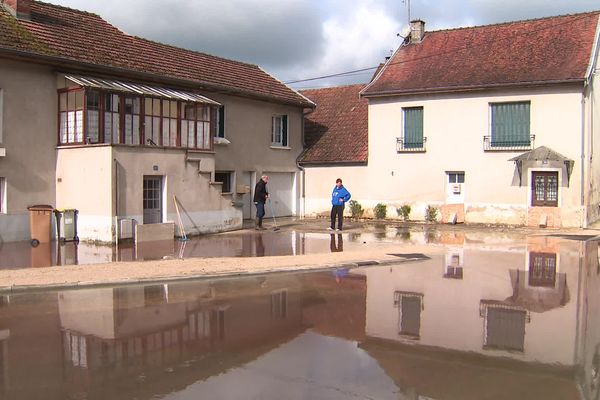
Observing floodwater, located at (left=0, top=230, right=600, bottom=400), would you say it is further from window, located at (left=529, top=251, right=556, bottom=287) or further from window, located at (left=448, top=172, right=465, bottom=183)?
window, located at (left=448, top=172, right=465, bottom=183)

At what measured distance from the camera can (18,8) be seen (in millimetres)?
17781

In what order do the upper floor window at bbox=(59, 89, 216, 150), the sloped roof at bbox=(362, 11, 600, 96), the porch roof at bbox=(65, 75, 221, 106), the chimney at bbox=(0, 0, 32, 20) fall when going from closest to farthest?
the porch roof at bbox=(65, 75, 221, 106)
the upper floor window at bbox=(59, 89, 216, 150)
the chimney at bbox=(0, 0, 32, 20)
the sloped roof at bbox=(362, 11, 600, 96)

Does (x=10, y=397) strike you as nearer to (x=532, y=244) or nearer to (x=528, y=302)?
(x=528, y=302)

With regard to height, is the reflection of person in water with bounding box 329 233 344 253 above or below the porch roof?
below

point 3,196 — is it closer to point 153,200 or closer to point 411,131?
point 153,200

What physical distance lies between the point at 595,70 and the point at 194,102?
14913 millimetres

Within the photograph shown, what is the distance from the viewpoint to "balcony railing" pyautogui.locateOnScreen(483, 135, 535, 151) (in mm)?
22234

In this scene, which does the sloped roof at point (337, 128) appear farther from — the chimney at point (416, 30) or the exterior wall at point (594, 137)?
the exterior wall at point (594, 137)

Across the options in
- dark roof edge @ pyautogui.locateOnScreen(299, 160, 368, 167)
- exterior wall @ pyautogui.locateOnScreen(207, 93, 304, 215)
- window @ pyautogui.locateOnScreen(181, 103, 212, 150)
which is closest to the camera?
window @ pyautogui.locateOnScreen(181, 103, 212, 150)

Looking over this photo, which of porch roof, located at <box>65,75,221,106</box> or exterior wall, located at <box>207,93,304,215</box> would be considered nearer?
porch roof, located at <box>65,75,221,106</box>

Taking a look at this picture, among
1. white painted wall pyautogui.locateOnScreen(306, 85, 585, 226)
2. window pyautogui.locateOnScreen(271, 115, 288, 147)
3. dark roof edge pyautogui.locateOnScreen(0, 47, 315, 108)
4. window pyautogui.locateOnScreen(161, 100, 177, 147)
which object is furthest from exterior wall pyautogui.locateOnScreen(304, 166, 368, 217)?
window pyautogui.locateOnScreen(161, 100, 177, 147)

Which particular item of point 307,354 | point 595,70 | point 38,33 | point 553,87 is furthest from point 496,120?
point 307,354

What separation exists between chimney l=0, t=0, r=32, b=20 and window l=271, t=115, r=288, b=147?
10.9 metres

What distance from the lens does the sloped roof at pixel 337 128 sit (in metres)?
26.7
